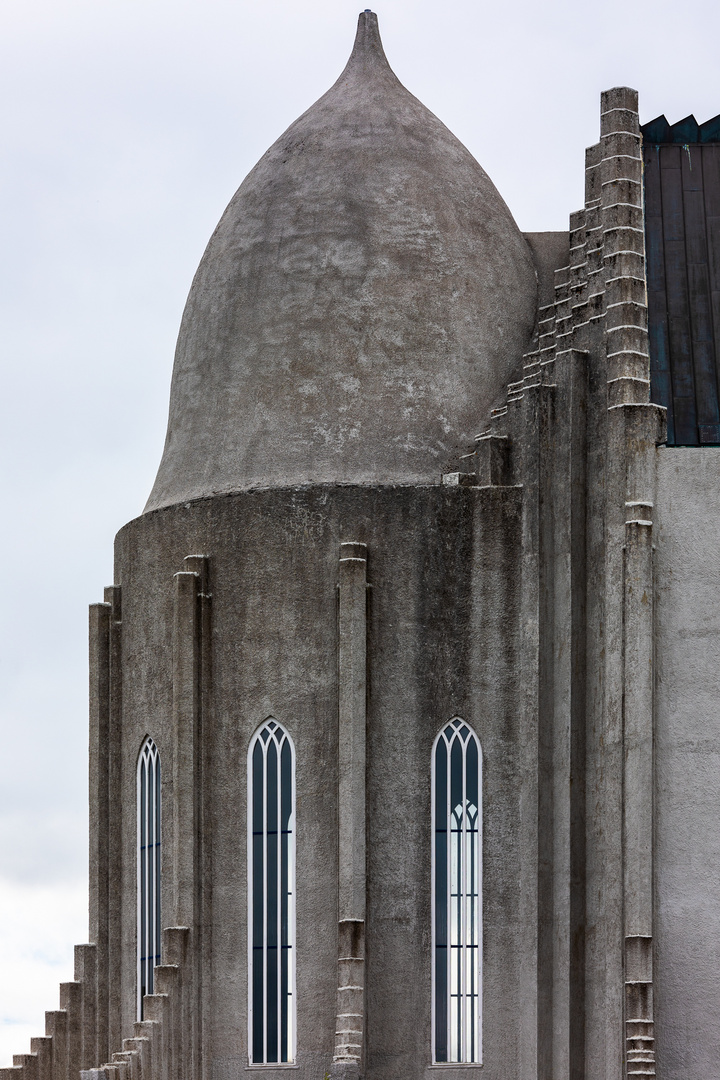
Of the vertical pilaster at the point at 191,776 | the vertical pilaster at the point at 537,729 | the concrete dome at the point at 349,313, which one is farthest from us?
the concrete dome at the point at 349,313

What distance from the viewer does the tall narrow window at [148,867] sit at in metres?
36.3

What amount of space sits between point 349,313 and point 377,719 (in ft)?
23.3

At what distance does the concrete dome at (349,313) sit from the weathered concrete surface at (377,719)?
134 centimetres

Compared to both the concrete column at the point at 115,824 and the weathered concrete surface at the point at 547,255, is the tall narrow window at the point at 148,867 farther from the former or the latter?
the weathered concrete surface at the point at 547,255

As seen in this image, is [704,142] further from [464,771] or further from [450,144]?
[464,771]

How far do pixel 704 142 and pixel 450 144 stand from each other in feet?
14.7

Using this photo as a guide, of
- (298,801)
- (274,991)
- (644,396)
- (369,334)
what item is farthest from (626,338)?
(274,991)

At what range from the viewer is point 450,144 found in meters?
39.9

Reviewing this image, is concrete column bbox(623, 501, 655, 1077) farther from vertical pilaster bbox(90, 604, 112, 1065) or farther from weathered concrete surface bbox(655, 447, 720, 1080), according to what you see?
vertical pilaster bbox(90, 604, 112, 1065)

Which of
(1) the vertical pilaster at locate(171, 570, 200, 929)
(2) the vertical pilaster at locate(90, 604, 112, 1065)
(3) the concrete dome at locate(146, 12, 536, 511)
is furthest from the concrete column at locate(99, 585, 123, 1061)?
(1) the vertical pilaster at locate(171, 570, 200, 929)

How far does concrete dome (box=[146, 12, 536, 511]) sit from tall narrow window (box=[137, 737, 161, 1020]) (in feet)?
14.5

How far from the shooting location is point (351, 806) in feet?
112

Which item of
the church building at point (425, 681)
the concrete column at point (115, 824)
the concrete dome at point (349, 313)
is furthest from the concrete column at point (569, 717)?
the concrete column at point (115, 824)

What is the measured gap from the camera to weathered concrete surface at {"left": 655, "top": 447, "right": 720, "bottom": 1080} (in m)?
32.8
